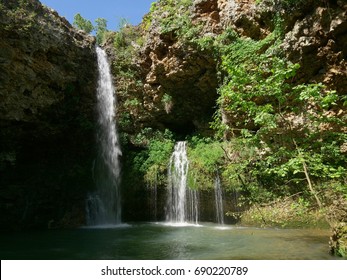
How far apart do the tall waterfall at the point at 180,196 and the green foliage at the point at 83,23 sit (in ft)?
62.6

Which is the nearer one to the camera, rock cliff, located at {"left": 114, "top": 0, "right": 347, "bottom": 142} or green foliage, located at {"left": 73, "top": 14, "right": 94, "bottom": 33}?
rock cliff, located at {"left": 114, "top": 0, "right": 347, "bottom": 142}

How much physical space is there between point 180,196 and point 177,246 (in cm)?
644

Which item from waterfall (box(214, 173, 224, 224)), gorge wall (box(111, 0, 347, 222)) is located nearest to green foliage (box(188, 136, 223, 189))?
waterfall (box(214, 173, 224, 224))

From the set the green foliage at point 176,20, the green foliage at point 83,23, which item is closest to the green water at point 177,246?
the green foliage at point 176,20

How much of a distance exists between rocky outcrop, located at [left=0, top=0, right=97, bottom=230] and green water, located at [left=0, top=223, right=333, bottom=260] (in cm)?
432

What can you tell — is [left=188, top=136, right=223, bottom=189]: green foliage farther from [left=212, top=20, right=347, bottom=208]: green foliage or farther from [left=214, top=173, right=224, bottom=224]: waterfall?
[left=212, top=20, right=347, bottom=208]: green foliage

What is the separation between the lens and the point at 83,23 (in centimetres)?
2994

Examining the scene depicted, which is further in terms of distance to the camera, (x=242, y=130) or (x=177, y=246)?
(x=177, y=246)

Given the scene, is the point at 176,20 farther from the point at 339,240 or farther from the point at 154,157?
the point at 339,240

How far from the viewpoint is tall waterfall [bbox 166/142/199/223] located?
1456cm

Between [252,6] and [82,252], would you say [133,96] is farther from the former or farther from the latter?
[82,252]

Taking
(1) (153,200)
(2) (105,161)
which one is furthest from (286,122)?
(2) (105,161)

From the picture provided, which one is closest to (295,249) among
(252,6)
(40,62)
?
(252,6)

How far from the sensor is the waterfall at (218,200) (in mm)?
13794
